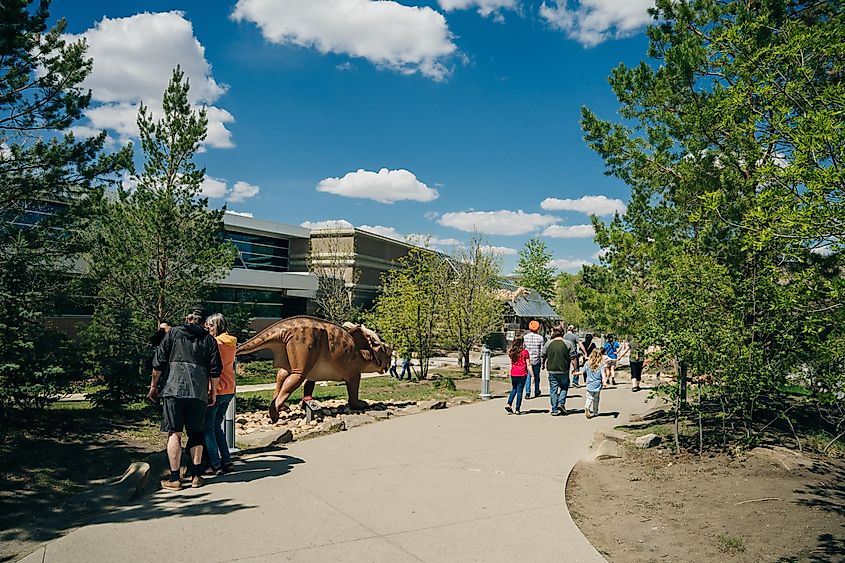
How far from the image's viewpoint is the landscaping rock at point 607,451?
332 inches

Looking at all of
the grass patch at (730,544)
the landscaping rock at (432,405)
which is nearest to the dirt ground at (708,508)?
the grass patch at (730,544)

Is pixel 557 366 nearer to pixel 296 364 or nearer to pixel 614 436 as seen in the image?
pixel 614 436

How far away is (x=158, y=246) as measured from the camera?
11.9 m

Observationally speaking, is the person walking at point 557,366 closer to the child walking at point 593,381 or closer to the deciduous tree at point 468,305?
the child walking at point 593,381

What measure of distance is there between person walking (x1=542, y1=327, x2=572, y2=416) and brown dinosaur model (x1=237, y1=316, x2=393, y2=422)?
392 centimetres

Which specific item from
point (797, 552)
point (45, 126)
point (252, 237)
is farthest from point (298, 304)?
point (797, 552)

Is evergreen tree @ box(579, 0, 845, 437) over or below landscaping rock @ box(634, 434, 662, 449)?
over

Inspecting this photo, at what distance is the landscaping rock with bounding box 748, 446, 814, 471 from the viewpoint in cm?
737

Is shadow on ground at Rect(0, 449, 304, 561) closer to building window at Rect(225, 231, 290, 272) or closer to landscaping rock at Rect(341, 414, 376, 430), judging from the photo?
landscaping rock at Rect(341, 414, 376, 430)

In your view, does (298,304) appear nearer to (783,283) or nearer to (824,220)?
(783,283)

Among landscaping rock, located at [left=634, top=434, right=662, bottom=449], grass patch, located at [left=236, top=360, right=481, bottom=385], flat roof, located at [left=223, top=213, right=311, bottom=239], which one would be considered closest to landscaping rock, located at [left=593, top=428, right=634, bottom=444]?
landscaping rock, located at [left=634, top=434, right=662, bottom=449]

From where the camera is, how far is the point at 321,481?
6.83m

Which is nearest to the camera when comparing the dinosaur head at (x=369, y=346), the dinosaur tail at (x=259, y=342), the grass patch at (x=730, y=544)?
the grass patch at (x=730, y=544)

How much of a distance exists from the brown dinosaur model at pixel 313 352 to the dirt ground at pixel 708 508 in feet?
18.6
